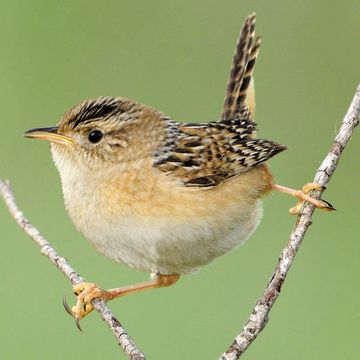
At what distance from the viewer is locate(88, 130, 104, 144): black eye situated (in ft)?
17.7

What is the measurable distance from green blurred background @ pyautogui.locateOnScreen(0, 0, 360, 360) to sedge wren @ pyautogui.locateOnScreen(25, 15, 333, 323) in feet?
4.54

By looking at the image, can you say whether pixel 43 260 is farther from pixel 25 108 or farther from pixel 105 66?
pixel 105 66

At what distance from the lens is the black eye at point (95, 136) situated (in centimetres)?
539

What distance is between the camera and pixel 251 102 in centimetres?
650

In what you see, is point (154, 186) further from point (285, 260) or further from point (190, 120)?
point (190, 120)

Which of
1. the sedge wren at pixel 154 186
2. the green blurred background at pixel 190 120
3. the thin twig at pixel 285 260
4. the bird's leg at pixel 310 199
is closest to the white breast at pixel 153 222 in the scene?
Answer: the sedge wren at pixel 154 186

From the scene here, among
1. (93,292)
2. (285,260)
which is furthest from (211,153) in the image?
(285,260)

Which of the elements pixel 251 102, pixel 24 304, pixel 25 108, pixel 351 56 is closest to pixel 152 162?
pixel 251 102

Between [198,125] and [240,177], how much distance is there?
0.45m

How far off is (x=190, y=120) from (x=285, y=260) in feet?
14.7

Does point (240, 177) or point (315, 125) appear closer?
point (240, 177)

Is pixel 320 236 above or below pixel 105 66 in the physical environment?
below

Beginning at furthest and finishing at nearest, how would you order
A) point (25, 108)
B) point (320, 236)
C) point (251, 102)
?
point (25, 108) → point (320, 236) → point (251, 102)

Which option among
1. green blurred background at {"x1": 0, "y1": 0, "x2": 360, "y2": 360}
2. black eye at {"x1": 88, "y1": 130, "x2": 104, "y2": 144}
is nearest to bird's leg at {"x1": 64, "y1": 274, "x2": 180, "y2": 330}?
black eye at {"x1": 88, "y1": 130, "x2": 104, "y2": 144}
